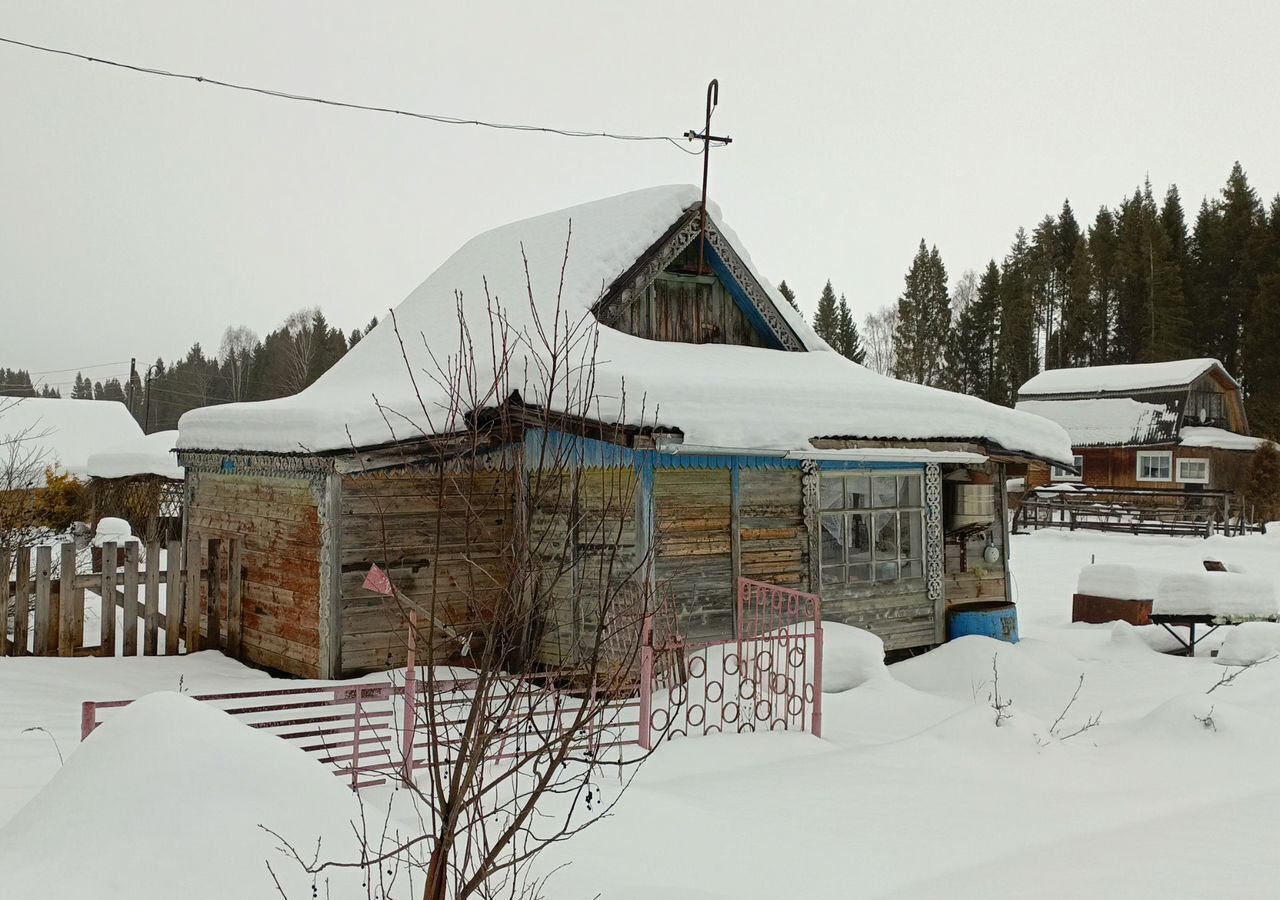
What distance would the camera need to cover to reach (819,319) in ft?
195

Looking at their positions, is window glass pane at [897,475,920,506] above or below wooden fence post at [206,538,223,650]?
above

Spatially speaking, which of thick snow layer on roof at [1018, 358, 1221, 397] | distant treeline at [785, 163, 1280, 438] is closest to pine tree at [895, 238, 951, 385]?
distant treeline at [785, 163, 1280, 438]

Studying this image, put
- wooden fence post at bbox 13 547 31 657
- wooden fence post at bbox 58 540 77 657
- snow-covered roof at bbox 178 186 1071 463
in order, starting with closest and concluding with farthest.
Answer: snow-covered roof at bbox 178 186 1071 463 → wooden fence post at bbox 13 547 31 657 → wooden fence post at bbox 58 540 77 657

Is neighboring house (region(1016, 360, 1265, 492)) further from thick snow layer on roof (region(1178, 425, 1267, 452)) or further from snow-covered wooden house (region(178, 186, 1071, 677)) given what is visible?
snow-covered wooden house (region(178, 186, 1071, 677))

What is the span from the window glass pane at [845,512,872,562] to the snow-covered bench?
13.2ft

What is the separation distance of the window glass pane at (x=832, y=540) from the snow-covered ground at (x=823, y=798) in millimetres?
1699

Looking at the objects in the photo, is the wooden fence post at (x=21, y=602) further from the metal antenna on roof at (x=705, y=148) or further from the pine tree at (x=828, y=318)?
the pine tree at (x=828, y=318)

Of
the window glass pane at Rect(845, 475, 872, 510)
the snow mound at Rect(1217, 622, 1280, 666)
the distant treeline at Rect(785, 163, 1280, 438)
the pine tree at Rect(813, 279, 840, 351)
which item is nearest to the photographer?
the snow mound at Rect(1217, 622, 1280, 666)

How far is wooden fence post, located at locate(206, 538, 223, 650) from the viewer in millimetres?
10914

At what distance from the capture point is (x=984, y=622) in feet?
38.5

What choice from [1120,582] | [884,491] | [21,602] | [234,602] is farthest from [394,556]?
[1120,582]

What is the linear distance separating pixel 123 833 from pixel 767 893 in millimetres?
3071

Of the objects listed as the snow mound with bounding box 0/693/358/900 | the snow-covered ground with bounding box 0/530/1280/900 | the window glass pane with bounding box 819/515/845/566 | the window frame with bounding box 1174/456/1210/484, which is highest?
the window frame with bounding box 1174/456/1210/484

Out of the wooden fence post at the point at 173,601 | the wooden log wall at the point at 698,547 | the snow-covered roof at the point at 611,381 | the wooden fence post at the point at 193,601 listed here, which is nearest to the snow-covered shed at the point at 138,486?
the snow-covered roof at the point at 611,381
